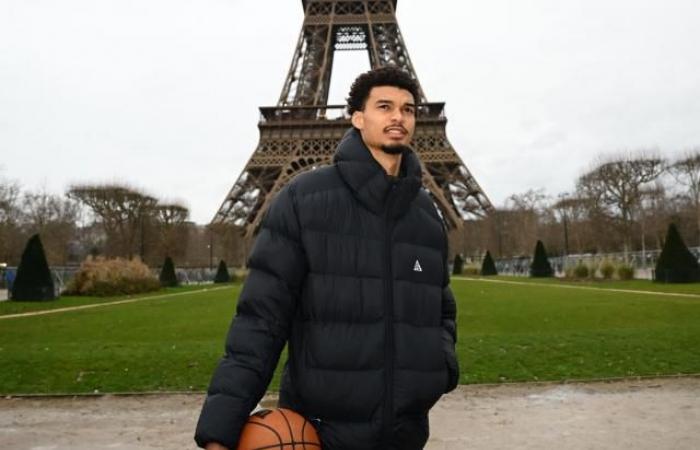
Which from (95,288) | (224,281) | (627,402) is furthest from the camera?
(224,281)

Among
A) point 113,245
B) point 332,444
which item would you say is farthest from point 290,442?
point 113,245

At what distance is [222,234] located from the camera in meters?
42.6

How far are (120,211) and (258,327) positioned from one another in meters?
46.2

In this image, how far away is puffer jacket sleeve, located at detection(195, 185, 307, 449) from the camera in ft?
6.17

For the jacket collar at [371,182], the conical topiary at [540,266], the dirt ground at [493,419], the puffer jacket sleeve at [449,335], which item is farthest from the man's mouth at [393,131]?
the conical topiary at [540,266]

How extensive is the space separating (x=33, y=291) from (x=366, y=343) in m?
23.0

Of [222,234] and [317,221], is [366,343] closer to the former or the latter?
[317,221]

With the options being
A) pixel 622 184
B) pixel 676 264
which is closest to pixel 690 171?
pixel 622 184

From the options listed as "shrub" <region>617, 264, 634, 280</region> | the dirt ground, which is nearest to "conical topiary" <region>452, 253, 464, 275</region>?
"shrub" <region>617, 264, 634, 280</region>

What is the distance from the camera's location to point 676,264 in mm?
24625

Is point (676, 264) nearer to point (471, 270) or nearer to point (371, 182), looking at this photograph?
point (471, 270)

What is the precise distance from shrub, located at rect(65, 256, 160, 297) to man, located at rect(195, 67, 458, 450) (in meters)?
25.3

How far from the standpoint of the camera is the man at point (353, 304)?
2.04m

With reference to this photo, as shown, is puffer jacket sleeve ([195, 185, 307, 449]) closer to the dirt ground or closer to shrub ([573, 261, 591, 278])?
the dirt ground
